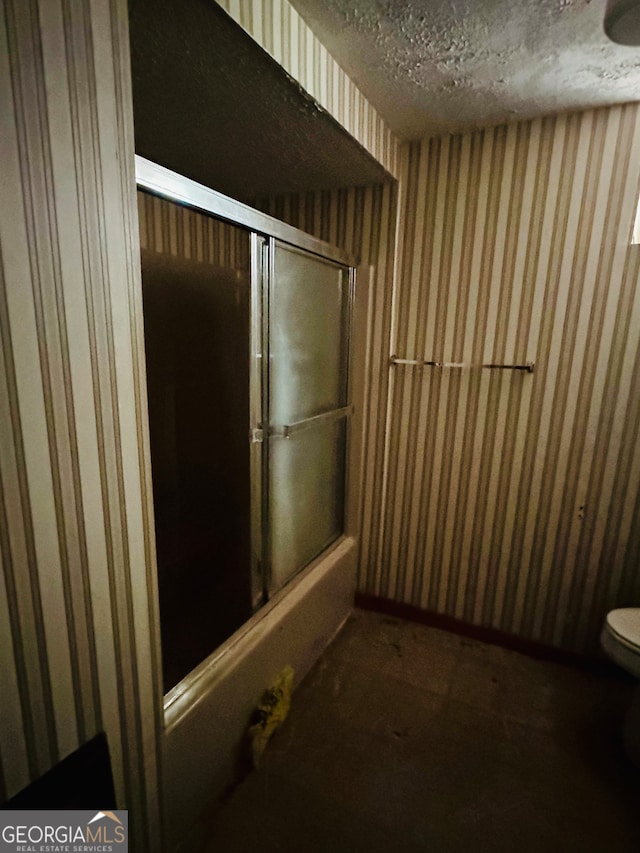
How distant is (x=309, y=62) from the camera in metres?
1.20

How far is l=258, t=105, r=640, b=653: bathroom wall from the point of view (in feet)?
5.41

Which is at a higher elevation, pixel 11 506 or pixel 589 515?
pixel 11 506

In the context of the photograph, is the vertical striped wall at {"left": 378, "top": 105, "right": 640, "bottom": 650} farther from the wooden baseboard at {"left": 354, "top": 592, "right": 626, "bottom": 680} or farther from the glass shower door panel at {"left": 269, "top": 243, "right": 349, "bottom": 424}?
the glass shower door panel at {"left": 269, "top": 243, "right": 349, "bottom": 424}

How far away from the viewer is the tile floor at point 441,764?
1244mm

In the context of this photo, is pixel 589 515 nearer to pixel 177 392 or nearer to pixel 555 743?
pixel 555 743

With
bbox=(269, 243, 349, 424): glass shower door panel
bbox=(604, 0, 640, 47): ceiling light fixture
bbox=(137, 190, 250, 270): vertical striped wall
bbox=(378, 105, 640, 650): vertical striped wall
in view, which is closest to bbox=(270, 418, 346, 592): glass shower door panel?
bbox=(269, 243, 349, 424): glass shower door panel

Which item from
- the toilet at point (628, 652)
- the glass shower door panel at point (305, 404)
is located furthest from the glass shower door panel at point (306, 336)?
the toilet at point (628, 652)

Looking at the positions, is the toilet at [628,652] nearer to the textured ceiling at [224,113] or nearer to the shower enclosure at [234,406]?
the shower enclosure at [234,406]

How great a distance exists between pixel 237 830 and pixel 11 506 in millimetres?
1244

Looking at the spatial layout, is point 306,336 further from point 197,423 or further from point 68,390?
point 68,390

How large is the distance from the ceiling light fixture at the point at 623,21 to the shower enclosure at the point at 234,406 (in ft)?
3.29

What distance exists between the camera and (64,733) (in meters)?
0.78

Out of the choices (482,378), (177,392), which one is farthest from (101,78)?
(482,378)

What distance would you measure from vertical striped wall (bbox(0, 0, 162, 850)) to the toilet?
1.65 m
